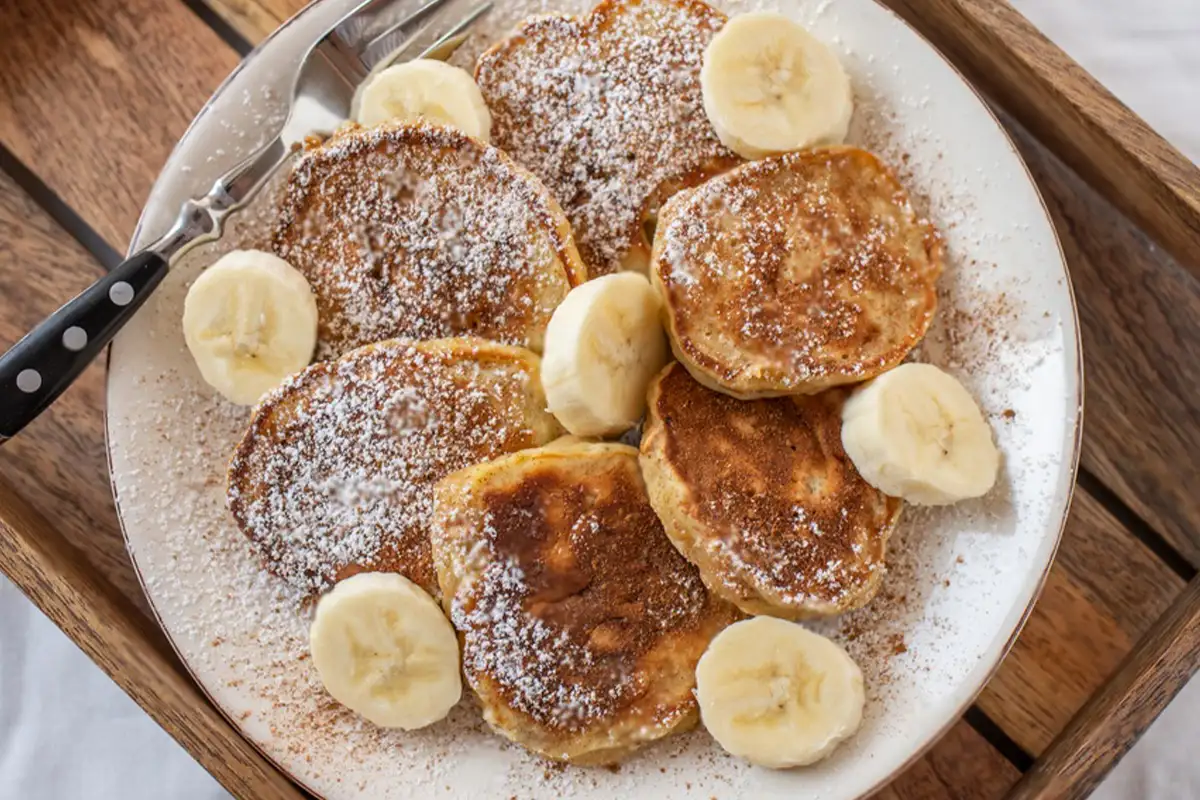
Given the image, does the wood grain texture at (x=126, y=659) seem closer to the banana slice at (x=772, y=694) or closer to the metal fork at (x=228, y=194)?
the metal fork at (x=228, y=194)

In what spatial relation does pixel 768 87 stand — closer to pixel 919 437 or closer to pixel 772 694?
pixel 919 437

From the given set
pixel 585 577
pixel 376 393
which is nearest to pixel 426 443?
pixel 376 393

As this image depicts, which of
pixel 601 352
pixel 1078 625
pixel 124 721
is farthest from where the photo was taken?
pixel 124 721

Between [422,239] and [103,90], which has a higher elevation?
[103,90]

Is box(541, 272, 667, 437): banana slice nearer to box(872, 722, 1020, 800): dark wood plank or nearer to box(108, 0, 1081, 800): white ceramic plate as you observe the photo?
box(108, 0, 1081, 800): white ceramic plate

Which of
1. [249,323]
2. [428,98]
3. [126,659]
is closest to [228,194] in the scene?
[249,323]

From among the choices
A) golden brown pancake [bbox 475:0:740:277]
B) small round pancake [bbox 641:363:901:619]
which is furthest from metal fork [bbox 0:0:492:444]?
small round pancake [bbox 641:363:901:619]
